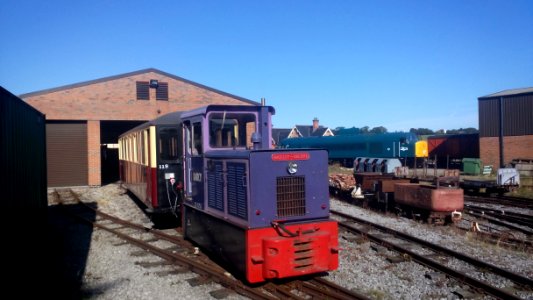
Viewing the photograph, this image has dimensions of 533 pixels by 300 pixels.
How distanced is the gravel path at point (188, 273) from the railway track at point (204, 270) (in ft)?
0.57

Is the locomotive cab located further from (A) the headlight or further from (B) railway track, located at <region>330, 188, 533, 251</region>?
(B) railway track, located at <region>330, 188, 533, 251</region>

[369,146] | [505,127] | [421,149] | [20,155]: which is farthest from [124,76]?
[505,127]

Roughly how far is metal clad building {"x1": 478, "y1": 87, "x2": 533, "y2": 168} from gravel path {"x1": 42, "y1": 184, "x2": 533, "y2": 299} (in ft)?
78.6

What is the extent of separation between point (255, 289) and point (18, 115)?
18.2 ft

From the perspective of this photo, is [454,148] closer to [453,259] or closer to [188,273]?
[453,259]

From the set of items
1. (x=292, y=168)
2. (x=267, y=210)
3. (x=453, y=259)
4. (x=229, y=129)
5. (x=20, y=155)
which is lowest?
(x=453, y=259)

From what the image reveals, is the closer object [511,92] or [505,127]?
[505,127]

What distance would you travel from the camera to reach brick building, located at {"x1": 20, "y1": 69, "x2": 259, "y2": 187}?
21.0 m

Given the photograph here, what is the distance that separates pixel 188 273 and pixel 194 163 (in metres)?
2.06

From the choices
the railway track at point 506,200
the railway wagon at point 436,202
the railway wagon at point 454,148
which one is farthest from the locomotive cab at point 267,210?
the railway wagon at point 454,148

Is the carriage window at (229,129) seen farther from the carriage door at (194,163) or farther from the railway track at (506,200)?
the railway track at (506,200)

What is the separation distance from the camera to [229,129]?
749 centimetres

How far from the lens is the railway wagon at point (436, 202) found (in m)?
10.7

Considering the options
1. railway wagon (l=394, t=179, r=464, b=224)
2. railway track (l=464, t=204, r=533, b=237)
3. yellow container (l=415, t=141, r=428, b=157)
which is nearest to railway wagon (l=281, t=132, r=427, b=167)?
yellow container (l=415, t=141, r=428, b=157)
